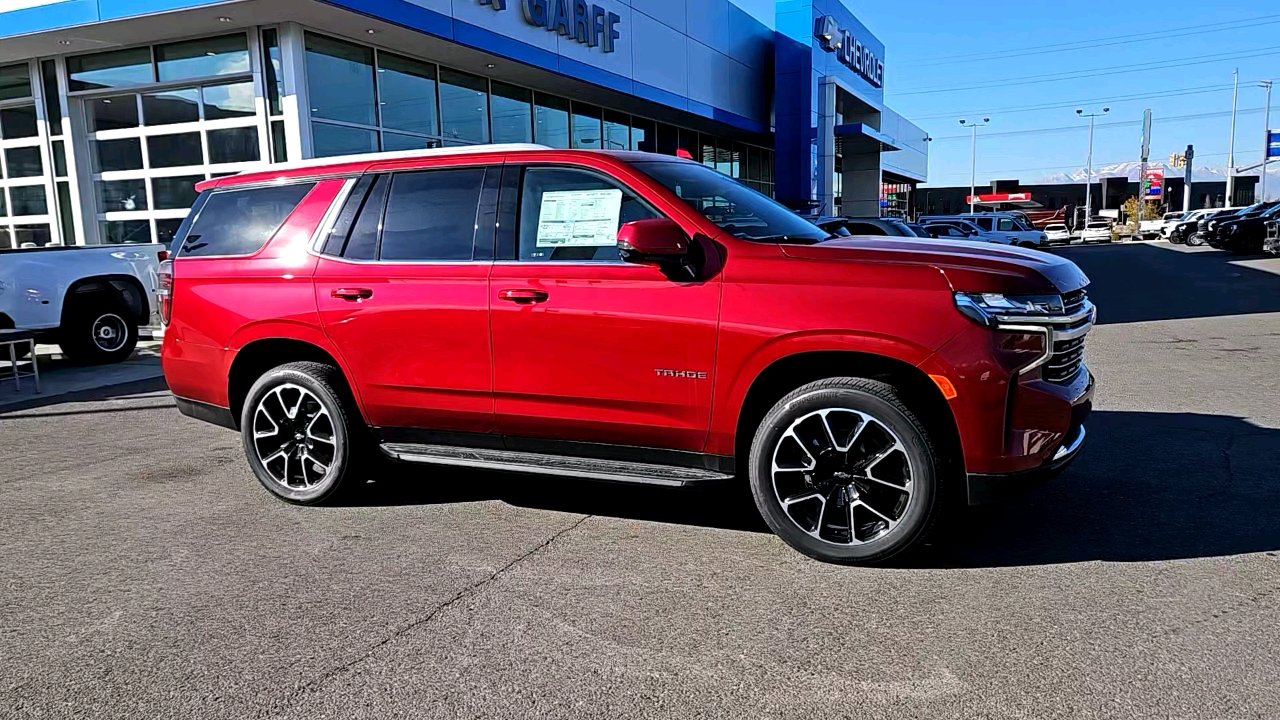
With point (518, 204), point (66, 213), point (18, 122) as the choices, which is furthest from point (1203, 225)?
point (518, 204)

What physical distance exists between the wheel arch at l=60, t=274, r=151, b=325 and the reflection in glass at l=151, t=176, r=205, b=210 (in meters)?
3.96

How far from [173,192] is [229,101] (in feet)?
6.53

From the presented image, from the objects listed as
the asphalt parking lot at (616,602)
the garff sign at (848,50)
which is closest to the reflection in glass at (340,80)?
the asphalt parking lot at (616,602)

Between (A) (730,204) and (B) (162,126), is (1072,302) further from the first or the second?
(B) (162,126)

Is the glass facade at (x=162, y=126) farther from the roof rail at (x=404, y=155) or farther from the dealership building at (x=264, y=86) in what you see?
the roof rail at (x=404, y=155)

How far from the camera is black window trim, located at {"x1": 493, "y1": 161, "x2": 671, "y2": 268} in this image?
4.62 metres

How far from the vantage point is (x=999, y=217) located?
33031 mm

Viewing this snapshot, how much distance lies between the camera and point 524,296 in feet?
A: 15.3

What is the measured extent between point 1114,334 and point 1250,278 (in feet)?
37.4

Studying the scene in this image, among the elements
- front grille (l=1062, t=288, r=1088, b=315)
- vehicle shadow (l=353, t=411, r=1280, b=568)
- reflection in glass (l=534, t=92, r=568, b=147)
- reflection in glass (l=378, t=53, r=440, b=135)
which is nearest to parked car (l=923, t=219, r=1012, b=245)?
reflection in glass (l=534, t=92, r=568, b=147)

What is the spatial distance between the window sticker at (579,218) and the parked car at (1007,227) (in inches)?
1127

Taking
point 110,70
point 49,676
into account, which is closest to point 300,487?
point 49,676

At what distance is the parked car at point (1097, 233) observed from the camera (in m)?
50.4

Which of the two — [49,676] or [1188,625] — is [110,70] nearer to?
[49,676]
